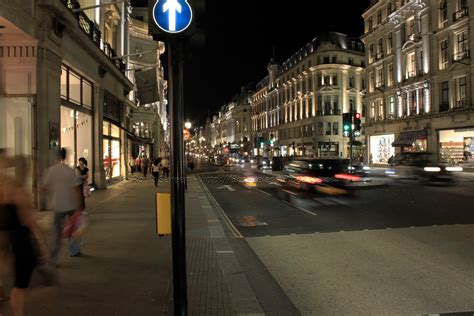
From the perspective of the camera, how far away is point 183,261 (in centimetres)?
418

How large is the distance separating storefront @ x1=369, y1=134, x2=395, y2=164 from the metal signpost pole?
160 feet

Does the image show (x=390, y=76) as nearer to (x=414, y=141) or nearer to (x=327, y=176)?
(x=414, y=141)

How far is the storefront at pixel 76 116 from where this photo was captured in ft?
54.7

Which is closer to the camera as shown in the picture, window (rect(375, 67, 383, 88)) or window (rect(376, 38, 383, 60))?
window (rect(376, 38, 383, 60))

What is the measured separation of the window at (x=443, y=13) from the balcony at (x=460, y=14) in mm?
1304

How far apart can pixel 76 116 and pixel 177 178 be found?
15.6 meters

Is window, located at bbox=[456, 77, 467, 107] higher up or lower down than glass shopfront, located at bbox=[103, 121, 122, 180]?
higher up

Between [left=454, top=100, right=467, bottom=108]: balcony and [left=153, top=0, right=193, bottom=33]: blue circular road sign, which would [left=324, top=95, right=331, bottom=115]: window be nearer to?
[left=454, top=100, right=467, bottom=108]: balcony

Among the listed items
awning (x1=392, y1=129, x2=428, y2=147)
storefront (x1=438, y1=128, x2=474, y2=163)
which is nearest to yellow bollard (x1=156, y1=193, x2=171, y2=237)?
storefront (x1=438, y1=128, x2=474, y2=163)

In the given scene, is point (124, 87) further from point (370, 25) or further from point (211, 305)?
point (370, 25)

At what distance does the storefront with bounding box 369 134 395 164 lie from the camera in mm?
50969

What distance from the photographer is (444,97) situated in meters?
40.4

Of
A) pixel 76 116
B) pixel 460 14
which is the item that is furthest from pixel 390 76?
pixel 76 116

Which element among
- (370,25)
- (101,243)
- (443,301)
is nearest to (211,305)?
(443,301)
